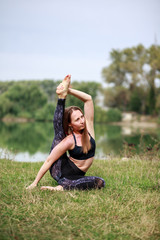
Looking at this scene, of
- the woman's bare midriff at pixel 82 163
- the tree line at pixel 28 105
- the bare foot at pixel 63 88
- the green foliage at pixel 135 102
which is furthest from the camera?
the green foliage at pixel 135 102

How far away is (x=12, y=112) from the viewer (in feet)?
127

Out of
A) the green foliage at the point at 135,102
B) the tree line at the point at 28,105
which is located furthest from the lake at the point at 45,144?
the green foliage at the point at 135,102

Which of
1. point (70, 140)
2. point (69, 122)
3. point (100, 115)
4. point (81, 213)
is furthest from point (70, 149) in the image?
point (100, 115)

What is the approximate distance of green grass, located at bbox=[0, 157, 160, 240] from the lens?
2.58 m

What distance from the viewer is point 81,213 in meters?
3.02

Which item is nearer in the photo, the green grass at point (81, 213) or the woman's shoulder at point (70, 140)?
the green grass at point (81, 213)

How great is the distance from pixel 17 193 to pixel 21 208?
541mm

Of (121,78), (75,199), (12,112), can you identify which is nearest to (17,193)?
(75,199)

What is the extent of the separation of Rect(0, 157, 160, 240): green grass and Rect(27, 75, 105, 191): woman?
178 mm

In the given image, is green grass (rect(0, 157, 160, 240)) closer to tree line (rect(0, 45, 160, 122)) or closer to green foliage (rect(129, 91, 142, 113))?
tree line (rect(0, 45, 160, 122))

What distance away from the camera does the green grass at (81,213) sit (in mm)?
2580

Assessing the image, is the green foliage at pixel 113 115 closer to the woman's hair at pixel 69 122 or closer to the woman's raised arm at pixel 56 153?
the woman's hair at pixel 69 122

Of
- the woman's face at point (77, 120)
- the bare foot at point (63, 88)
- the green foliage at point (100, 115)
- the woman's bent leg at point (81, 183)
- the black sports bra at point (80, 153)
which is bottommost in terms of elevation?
the woman's bent leg at point (81, 183)

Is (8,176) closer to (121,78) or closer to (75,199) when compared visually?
(75,199)
